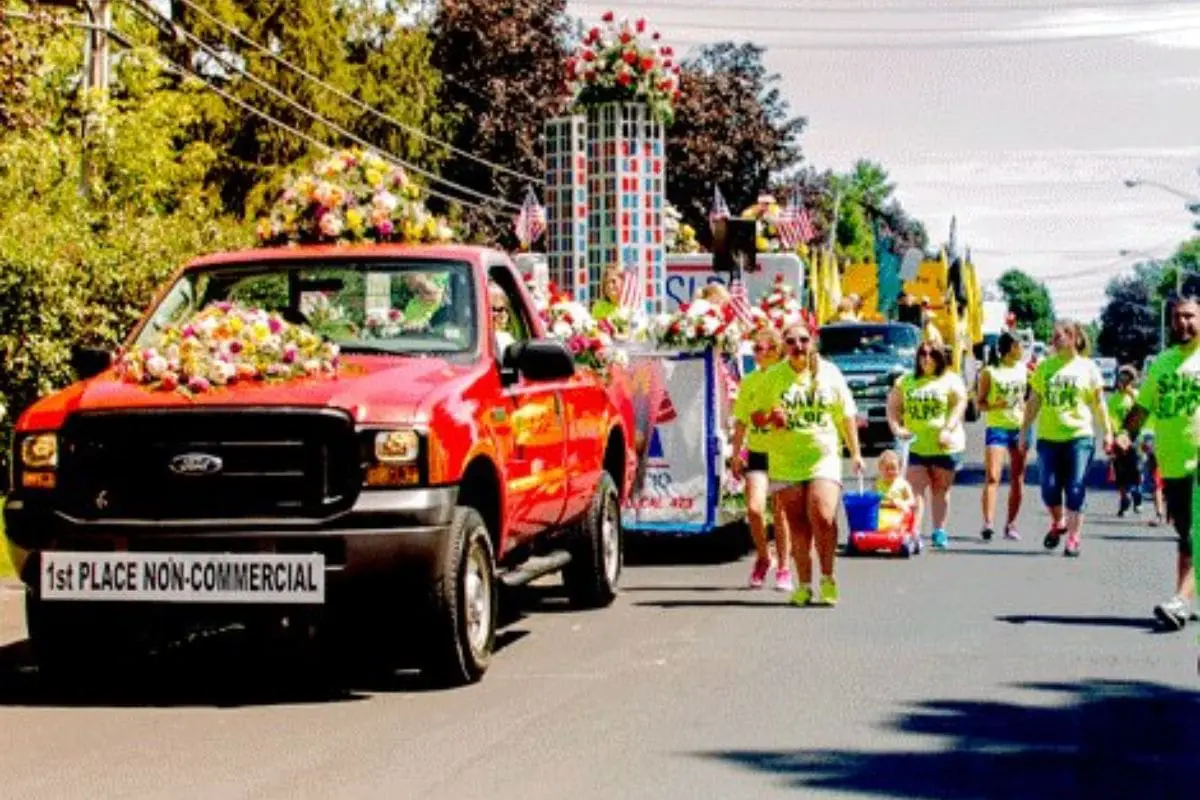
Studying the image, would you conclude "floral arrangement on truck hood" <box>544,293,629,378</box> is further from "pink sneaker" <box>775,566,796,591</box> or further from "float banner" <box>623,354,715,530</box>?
"pink sneaker" <box>775,566,796,591</box>

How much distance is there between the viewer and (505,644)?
11883mm

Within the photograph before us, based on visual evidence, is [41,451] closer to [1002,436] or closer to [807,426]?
[807,426]

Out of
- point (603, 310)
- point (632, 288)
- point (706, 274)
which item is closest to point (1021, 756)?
point (603, 310)

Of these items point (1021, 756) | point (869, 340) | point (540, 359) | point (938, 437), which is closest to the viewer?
point (1021, 756)

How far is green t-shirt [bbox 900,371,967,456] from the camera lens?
18.4 metres

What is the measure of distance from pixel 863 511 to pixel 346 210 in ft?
21.2

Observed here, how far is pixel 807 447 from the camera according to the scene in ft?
43.7

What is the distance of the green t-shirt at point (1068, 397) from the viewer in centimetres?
1741

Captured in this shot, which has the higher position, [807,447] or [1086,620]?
[807,447]

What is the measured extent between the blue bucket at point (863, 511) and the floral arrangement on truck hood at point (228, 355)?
26.2 ft

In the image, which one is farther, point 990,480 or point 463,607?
point 990,480

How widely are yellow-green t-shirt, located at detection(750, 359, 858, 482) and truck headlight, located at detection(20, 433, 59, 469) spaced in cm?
492

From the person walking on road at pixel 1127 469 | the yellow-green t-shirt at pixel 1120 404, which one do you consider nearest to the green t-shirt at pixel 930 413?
the person walking on road at pixel 1127 469

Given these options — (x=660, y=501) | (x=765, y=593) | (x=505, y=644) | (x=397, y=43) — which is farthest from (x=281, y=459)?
(x=397, y=43)
